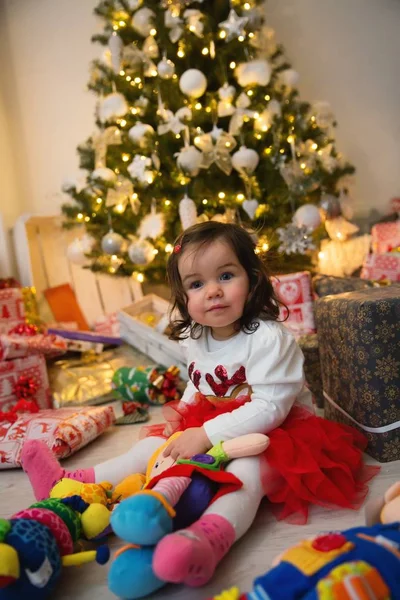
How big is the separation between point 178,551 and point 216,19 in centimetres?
216

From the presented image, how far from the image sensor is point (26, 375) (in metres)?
1.81

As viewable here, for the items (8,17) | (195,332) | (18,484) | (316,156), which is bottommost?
(18,484)

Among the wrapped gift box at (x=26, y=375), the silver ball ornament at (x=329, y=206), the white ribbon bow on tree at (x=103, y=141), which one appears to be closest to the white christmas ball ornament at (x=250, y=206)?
the silver ball ornament at (x=329, y=206)

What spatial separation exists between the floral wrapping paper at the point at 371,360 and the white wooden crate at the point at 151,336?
2.03 ft

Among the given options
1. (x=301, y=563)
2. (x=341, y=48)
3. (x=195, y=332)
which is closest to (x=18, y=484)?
(x=195, y=332)

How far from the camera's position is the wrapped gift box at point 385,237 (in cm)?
236

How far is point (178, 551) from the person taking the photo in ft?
2.34

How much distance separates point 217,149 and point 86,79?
113 centimetres

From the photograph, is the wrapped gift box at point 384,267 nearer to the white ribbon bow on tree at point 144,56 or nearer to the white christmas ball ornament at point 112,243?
the white christmas ball ornament at point 112,243

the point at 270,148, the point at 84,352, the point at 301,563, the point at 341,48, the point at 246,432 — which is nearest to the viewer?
the point at 301,563

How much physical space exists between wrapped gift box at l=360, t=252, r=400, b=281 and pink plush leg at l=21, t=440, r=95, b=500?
57.0 inches

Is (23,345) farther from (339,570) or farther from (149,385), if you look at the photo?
(339,570)

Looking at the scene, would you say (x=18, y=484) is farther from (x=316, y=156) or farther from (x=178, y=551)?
(x=316, y=156)

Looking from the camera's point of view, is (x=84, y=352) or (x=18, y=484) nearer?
(x=18, y=484)
